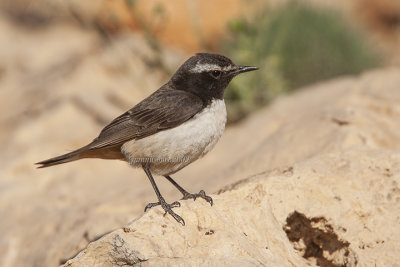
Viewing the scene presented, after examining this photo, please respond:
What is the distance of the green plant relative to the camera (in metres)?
10.9

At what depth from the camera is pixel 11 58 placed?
607 inches

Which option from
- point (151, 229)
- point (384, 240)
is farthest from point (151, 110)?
point (384, 240)

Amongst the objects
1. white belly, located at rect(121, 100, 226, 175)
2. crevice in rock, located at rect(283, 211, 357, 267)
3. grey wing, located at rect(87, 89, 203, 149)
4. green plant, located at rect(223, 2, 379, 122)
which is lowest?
crevice in rock, located at rect(283, 211, 357, 267)

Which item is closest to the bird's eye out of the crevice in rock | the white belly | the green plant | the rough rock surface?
the white belly

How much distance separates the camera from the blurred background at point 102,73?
7324mm

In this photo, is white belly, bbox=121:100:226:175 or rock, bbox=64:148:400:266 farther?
white belly, bbox=121:100:226:175

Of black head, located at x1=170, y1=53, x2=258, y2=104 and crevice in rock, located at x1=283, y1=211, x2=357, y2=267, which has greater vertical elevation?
black head, located at x1=170, y1=53, x2=258, y2=104

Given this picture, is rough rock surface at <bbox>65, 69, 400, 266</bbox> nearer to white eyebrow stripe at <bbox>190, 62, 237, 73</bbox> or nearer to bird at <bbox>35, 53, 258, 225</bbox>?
bird at <bbox>35, 53, 258, 225</bbox>

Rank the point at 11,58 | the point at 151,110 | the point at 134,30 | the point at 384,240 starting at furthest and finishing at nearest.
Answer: the point at 134,30
the point at 11,58
the point at 151,110
the point at 384,240

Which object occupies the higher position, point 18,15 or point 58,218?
point 18,15

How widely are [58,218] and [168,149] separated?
90.7 inches

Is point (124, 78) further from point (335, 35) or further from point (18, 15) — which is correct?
point (18, 15)

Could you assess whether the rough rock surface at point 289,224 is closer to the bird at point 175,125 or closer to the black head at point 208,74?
the bird at point 175,125

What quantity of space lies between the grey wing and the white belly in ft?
0.27
